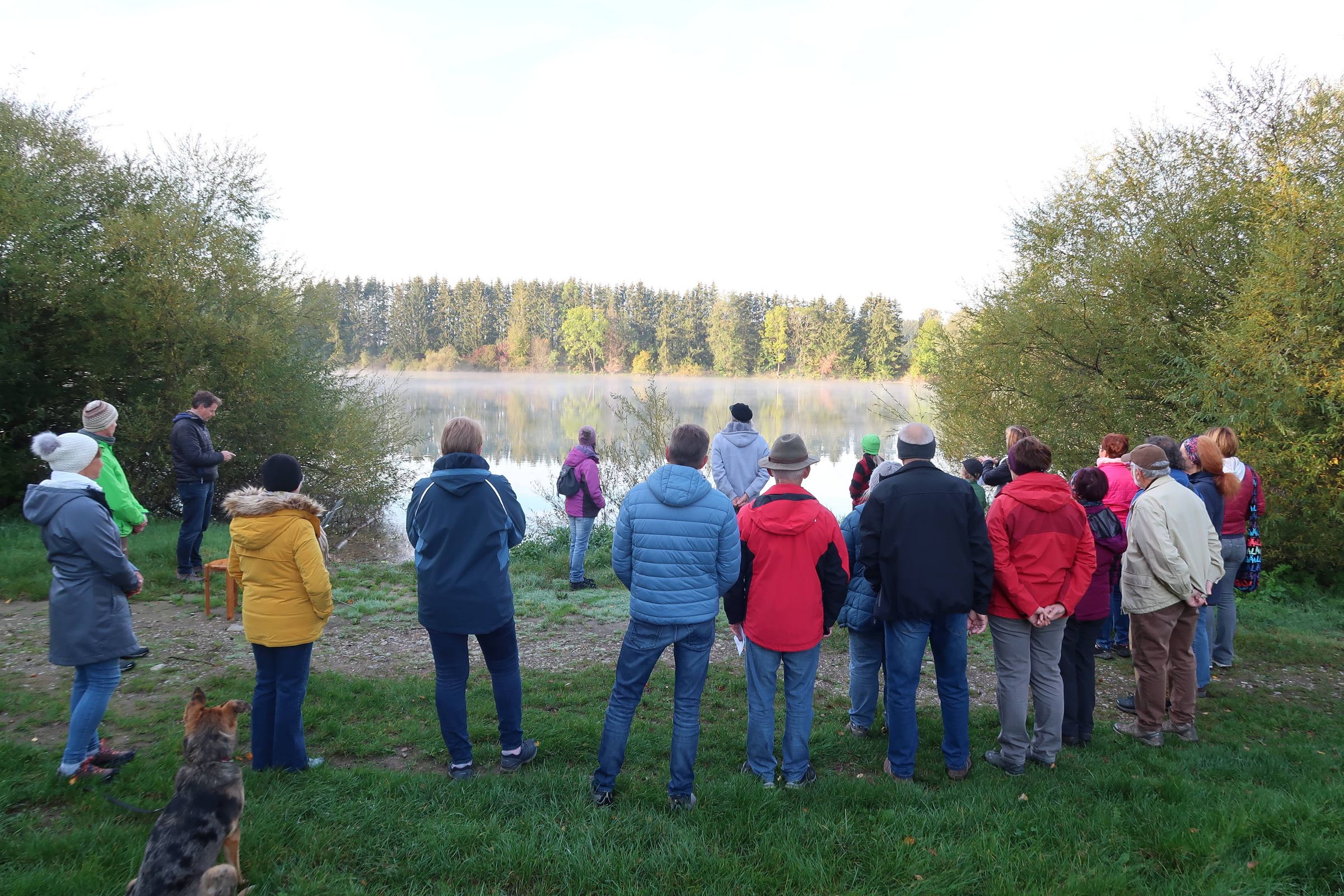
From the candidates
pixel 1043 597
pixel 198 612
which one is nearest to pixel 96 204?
pixel 198 612

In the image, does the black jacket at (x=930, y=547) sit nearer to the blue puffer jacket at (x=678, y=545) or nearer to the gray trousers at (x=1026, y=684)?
the gray trousers at (x=1026, y=684)

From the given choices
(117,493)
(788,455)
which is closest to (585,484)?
(117,493)

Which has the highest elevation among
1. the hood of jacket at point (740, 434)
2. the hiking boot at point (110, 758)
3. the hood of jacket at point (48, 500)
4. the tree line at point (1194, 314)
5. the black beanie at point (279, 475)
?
the tree line at point (1194, 314)

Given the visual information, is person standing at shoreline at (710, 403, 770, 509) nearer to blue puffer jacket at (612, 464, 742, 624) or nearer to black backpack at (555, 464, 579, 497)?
black backpack at (555, 464, 579, 497)

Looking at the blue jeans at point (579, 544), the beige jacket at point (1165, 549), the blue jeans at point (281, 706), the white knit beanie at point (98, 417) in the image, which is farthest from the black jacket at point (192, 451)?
the beige jacket at point (1165, 549)

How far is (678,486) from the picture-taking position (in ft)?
11.7

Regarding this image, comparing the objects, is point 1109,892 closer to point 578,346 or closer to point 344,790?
point 344,790

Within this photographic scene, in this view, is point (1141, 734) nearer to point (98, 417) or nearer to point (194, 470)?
point (98, 417)

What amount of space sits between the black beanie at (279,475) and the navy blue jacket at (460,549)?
2.21ft

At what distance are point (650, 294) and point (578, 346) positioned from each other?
11.7 metres

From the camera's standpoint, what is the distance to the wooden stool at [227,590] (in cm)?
663

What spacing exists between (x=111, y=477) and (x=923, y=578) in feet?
21.4

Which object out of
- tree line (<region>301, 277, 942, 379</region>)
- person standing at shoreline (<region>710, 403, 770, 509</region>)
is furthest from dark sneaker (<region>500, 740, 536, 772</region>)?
tree line (<region>301, 277, 942, 379</region>)

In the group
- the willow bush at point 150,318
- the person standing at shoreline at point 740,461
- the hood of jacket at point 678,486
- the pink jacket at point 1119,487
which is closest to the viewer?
the hood of jacket at point 678,486
